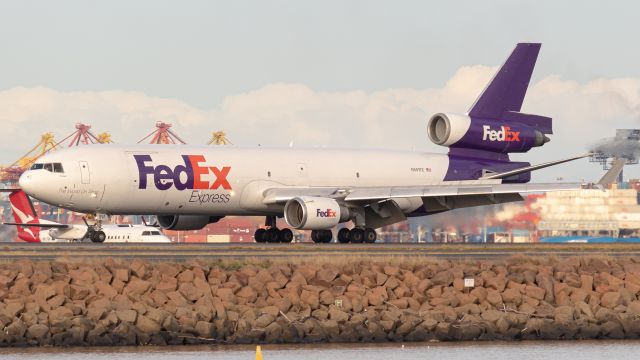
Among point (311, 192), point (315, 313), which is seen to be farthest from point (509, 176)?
point (315, 313)

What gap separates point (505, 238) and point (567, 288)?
3728cm

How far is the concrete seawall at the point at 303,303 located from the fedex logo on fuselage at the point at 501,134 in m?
23.4

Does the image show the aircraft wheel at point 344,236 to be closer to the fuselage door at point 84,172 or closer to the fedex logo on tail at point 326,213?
the fedex logo on tail at point 326,213

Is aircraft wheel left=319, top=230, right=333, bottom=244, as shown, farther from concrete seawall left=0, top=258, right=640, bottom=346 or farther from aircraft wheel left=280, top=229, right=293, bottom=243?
concrete seawall left=0, top=258, right=640, bottom=346

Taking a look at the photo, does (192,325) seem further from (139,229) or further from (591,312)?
(139,229)

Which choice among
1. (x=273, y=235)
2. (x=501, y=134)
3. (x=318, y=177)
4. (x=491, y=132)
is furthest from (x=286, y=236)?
(x=501, y=134)

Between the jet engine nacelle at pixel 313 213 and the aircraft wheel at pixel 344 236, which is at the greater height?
the jet engine nacelle at pixel 313 213

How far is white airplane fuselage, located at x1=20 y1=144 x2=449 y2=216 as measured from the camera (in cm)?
4850

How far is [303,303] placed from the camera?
3030cm

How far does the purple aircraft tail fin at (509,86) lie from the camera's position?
5784 cm

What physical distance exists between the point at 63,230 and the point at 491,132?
3635 cm

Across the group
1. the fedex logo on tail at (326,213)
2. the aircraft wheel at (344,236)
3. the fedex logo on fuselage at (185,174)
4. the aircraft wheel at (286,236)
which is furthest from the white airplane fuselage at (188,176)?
the fedex logo on tail at (326,213)

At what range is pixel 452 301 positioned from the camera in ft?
102

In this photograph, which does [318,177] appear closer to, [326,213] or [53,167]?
[326,213]
